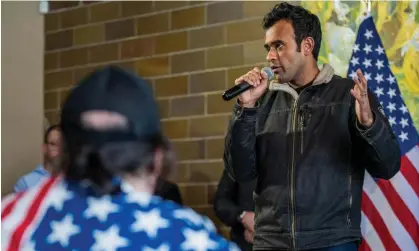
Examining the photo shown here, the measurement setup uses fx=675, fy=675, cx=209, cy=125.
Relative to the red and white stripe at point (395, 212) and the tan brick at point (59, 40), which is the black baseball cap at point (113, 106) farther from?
the tan brick at point (59, 40)

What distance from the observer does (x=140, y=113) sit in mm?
1057

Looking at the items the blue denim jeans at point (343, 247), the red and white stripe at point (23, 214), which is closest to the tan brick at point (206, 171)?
the blue denim jeans at point (343, 247)

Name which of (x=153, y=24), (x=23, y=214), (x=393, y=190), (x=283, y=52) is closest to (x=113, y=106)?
(x=23, y=214)

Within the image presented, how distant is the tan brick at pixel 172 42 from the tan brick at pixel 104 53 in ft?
1.07

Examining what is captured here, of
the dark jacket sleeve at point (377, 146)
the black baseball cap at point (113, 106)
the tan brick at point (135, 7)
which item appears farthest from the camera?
the tan brick at point (135, 7)

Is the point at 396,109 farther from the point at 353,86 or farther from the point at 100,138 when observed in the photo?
the point at 100,138

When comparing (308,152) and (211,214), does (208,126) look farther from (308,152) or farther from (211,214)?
(308,152)

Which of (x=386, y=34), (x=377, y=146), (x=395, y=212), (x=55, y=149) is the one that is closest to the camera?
(x=55, y=149)

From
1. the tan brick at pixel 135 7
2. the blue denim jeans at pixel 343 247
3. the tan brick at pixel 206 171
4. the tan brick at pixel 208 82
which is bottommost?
the blue denim jeans at pixel 343 247

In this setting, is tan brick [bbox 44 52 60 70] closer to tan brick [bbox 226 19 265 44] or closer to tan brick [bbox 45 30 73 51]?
tan brick [bbox 45 30 73 51]

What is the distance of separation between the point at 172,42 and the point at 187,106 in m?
0.39

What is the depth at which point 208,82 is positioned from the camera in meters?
3.70

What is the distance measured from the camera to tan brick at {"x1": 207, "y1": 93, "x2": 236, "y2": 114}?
359cm

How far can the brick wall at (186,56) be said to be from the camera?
360 cm
